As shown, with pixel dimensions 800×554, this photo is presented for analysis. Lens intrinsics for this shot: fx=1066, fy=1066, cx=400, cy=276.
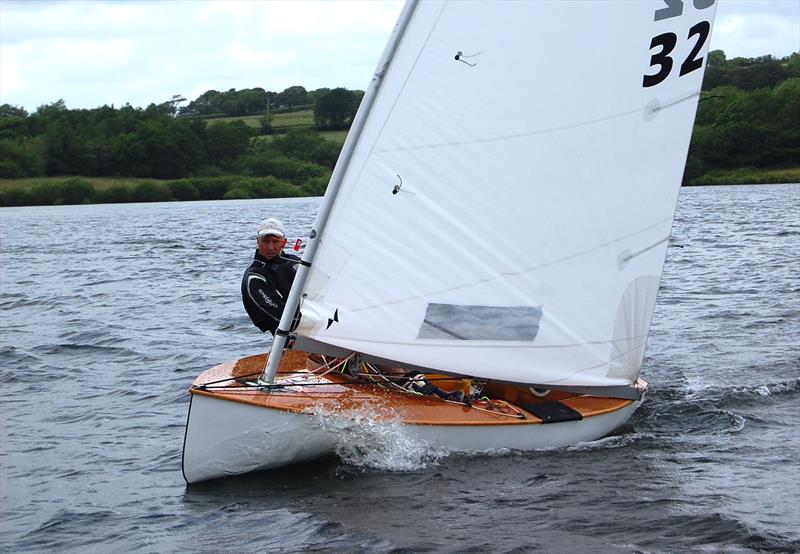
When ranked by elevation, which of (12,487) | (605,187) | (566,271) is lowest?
(12,487)

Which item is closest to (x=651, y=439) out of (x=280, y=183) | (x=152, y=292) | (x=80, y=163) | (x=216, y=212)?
(x=152, y=292)

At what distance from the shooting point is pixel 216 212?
50250 mm

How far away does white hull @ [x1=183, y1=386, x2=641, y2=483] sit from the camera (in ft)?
23.3

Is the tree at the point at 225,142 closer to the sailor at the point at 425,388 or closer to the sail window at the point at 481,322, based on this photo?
the sailor at the point at 425,388

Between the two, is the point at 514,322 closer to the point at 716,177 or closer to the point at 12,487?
the point at 12,487

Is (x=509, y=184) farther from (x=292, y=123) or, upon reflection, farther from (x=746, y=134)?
(x=292, y=123)

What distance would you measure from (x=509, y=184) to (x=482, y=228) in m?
0.36

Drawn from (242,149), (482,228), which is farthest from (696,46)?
(242,149)

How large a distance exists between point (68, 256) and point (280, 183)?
42.4m

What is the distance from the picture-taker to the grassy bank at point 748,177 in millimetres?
56844

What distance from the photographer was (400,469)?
25.1 ft

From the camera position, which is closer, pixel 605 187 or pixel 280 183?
pixel 605 187

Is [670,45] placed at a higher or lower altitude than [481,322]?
higher

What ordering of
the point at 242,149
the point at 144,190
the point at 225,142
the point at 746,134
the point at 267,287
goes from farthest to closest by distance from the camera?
1. the point at 242,149
2. the point at 225,142
3. the point at 144,190
4. the point at 746,134
5. the point at 267,287
